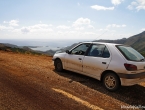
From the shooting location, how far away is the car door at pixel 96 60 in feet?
19.9

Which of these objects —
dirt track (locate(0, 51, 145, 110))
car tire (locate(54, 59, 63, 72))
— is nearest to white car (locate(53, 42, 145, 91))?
dirt track (locate(0, 51, 145, 110))

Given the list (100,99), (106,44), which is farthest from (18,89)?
(106,44)

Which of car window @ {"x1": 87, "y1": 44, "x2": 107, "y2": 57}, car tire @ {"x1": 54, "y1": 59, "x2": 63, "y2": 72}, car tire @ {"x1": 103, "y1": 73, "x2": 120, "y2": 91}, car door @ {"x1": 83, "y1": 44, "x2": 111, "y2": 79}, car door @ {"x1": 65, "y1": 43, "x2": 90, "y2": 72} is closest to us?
car tire @ {"x1": 103, "y1": 73, "x2": 120, "y2": 91}

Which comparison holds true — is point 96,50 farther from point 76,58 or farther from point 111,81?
point 111,81

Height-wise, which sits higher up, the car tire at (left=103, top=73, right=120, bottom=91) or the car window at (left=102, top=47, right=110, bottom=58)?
the car window at (left=102, top=47, right=110, bottom=58)

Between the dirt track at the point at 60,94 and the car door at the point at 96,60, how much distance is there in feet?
1.83

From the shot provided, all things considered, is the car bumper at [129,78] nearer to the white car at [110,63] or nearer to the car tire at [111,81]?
the white car at [110,63]

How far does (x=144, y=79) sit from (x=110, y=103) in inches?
74.9

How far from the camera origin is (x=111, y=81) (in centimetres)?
580

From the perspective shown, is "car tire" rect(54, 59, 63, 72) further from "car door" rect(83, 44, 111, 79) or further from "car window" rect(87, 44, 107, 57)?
"car window" rect(87, 44, 107, 57)

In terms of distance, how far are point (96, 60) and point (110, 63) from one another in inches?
26.3

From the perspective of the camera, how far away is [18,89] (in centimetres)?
555

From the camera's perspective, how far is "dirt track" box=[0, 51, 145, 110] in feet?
14.7

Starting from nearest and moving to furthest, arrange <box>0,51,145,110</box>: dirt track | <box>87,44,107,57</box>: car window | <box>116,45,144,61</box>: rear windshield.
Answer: <box>0,51,145,110</box>: dirt track < <box>116,45,144,61</box>: rear windshield < <box>87,44,107,57</box>: car window
